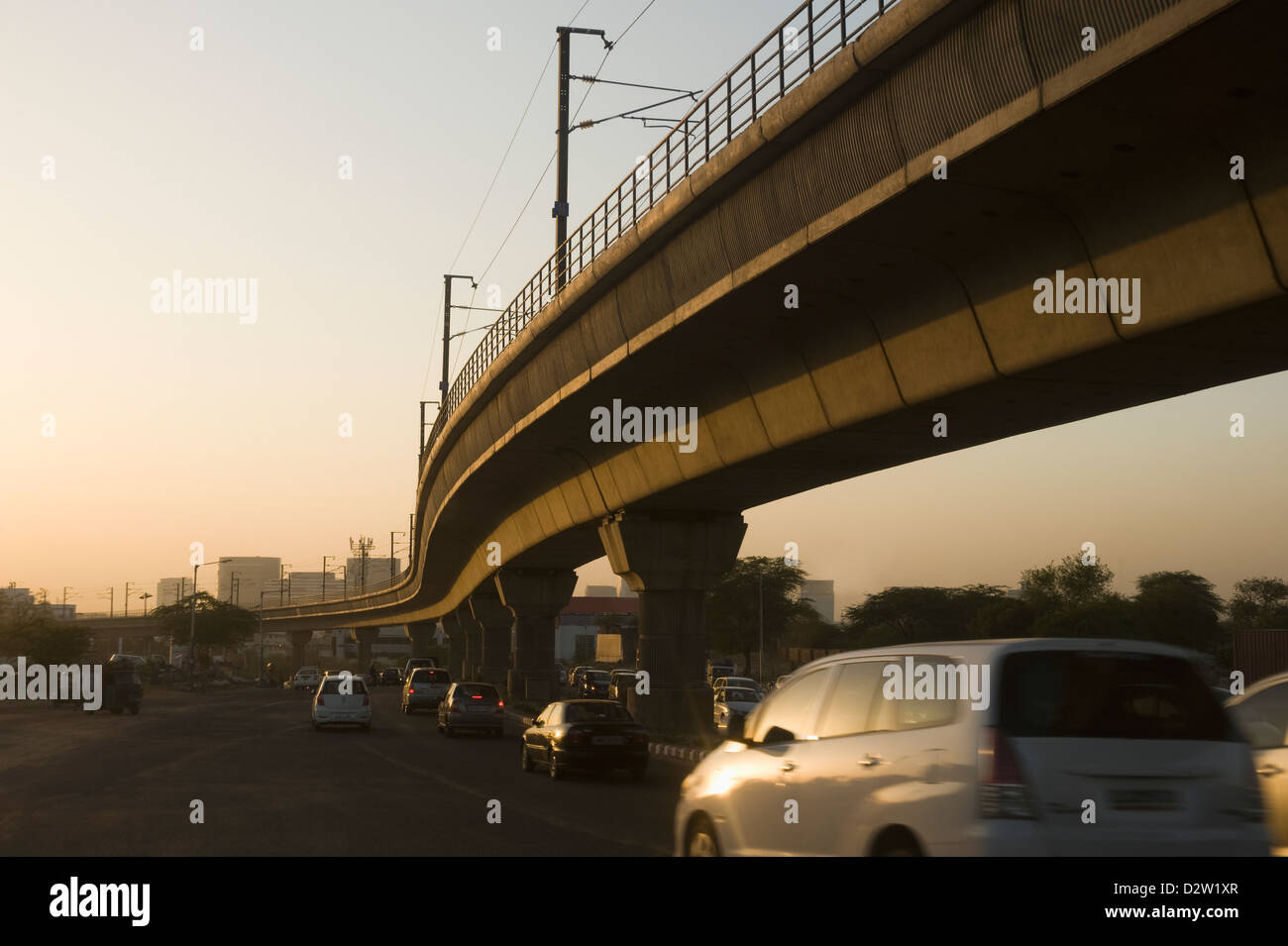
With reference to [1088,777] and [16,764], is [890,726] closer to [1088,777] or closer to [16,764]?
[1088,777]

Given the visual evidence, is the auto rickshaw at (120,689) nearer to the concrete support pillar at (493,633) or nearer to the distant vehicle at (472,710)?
the distant vehicle at (472,710)

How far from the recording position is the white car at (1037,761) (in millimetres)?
6516

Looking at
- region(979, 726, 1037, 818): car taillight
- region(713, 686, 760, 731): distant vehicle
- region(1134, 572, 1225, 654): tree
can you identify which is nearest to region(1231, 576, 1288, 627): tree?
region(1134, 572, 1225, 654): tree

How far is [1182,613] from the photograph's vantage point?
91750mm

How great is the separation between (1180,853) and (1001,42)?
8.33 metres

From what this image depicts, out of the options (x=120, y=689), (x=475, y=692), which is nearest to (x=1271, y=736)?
(x=475, y=692)

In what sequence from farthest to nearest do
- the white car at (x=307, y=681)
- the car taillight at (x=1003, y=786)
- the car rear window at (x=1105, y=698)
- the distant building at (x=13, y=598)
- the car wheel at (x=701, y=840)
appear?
the distant building at (x=13, y=598)
the white car at (x=307, y=681)
the car wheel at (x=701, y=840)
the car rear window at (x=1105, y=698)
the car taillight at (x=1003, y=786)

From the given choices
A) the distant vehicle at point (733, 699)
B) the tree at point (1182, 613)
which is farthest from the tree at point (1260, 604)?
the distant vehicle at point (733, 699)

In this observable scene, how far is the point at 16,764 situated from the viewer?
2458 centimetres

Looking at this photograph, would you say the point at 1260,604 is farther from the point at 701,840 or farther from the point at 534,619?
the point at 701,840

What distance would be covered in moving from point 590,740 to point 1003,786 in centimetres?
1683

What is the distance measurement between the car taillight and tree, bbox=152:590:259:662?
12531 cm

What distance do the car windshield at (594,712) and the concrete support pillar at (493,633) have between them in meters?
44.4
